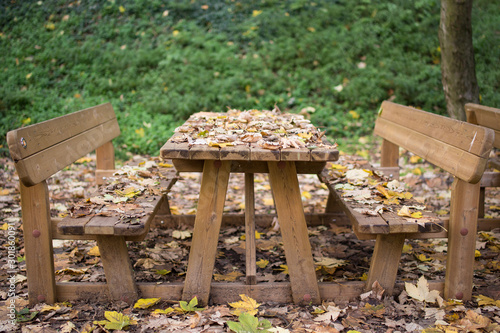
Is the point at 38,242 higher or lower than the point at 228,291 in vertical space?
higher

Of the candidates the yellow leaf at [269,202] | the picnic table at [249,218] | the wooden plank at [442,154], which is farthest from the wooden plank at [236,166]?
the yellow leaf at [269,202]

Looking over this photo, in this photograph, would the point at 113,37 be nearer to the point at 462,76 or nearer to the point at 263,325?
the point at 462,76

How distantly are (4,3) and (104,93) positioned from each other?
3536mm

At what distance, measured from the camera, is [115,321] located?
7.78 ft

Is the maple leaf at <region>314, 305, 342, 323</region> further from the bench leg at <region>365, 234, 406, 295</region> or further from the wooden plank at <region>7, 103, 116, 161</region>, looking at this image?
the wooden plank at <region>7, 103, 116, 161</region>

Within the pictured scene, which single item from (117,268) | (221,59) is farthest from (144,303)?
(221,59)

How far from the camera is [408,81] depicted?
23.0 feet

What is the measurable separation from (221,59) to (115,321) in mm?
6016

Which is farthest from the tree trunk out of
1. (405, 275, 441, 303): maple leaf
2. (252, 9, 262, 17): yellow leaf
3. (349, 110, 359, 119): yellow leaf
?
(252, 9, 262, 17): yellow leaf

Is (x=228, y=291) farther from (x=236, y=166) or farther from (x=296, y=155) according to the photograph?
(x=296, y=155)

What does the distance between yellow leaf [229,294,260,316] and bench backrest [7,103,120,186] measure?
1239mm

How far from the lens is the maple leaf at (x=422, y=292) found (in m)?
2.67

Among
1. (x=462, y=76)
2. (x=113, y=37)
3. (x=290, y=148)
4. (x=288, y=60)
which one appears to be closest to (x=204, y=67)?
(x=288, y=60)

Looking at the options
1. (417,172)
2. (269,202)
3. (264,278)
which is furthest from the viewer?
(417,172)
